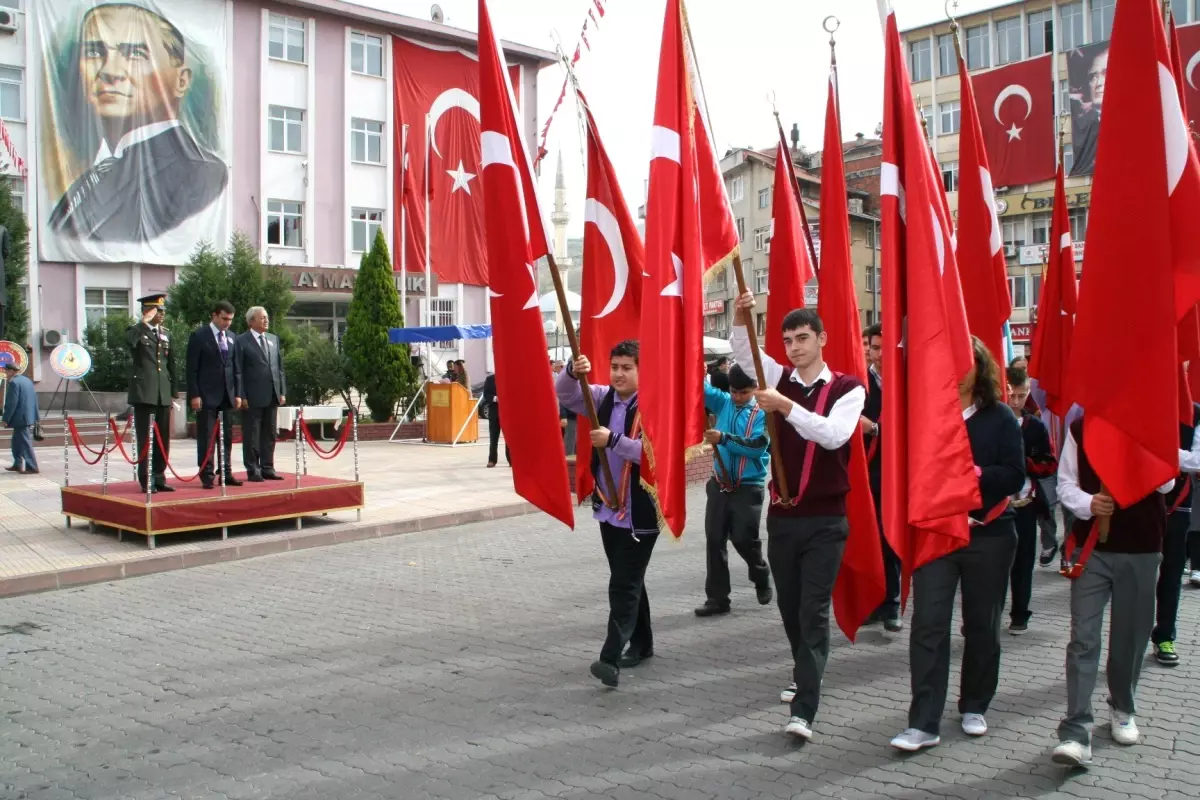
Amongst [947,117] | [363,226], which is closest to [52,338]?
[363,226]

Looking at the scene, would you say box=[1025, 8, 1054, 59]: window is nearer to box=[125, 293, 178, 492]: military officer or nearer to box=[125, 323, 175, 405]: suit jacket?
box=[125, 293, 178, 492]: military officer

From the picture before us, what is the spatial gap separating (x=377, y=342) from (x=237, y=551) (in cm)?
1479

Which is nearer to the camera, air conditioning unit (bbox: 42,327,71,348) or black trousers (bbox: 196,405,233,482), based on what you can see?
black trousers (bbox: 196,405,233,482)

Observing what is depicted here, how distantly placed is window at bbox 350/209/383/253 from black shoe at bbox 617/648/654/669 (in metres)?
35.0

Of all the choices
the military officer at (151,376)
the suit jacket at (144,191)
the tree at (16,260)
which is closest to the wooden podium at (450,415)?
the military officer at (151,376)

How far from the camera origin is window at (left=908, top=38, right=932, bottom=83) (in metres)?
55.1

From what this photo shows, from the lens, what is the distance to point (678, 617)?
7402 millimetres

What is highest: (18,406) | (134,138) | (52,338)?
(134,138)

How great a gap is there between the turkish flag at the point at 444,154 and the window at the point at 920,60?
24.4m

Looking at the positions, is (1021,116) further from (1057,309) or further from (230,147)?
(230,147)

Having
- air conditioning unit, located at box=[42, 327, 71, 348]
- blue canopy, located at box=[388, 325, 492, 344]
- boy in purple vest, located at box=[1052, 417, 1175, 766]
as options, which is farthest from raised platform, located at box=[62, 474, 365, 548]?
air conditioning unit, located at box=[42, 327, 71, 348]

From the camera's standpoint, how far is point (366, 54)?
3997 centimetres

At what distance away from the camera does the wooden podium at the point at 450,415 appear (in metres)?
23.1

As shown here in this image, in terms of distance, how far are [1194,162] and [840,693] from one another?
3.08 metres
